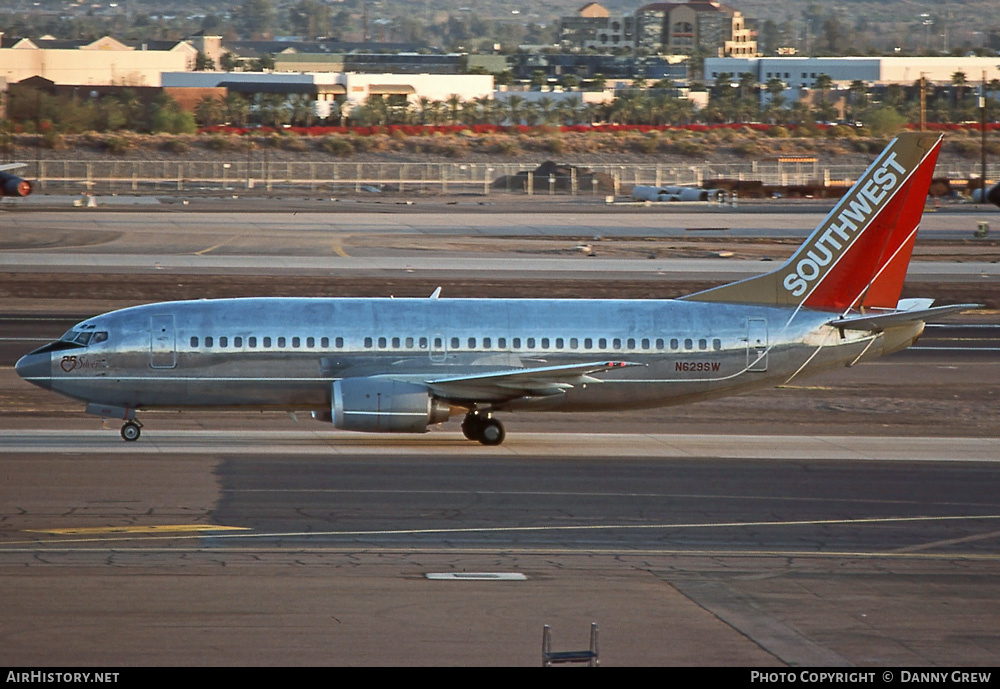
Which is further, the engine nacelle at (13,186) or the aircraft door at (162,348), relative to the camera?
the engine nacelle at (13,186)

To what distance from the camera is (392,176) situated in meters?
157

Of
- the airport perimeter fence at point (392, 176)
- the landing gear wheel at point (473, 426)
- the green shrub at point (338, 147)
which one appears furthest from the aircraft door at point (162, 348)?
the green shrub at point (338, 147)

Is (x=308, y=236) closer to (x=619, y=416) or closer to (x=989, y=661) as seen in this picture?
(x=619, y=416)

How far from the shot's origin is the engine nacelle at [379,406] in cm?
3409

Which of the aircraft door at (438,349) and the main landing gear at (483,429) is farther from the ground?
the aircraft door at (438,349)

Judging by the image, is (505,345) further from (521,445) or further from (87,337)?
(87,337)

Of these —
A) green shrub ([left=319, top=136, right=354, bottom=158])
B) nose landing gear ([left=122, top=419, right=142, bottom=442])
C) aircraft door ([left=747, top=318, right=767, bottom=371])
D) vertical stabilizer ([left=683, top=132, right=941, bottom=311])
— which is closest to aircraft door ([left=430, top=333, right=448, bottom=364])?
vertical stabilizer ([left=683, top=132, right=941, bottom=311])

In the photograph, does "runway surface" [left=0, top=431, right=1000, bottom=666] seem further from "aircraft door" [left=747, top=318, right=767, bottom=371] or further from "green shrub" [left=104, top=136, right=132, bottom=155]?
"green shrub" [left=104, top=136, right=132, bottom=155]

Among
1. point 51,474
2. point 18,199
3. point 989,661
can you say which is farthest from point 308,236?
point 989,661

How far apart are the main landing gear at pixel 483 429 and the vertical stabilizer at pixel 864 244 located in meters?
7.02

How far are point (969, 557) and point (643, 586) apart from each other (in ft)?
22.9

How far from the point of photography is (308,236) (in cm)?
9044

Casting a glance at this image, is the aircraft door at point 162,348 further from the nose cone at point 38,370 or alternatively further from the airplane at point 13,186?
the airplane at point 13,186

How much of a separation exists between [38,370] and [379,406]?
899 centimetres
